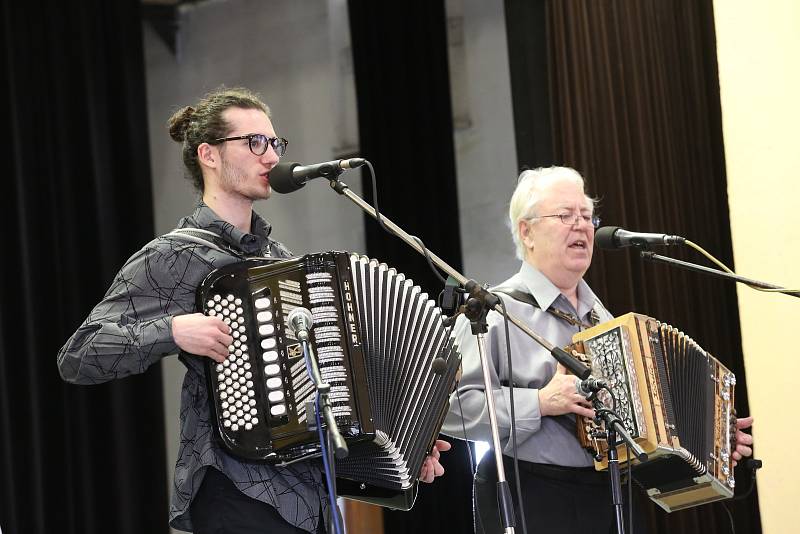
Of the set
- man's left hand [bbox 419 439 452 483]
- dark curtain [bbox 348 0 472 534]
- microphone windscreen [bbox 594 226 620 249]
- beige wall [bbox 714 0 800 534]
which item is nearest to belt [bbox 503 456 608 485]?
man's left hand [bbox 419 439 452 483]

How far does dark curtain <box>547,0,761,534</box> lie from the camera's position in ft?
15.9

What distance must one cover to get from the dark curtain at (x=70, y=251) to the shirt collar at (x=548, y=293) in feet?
6.87

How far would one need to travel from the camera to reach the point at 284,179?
2.63 meters

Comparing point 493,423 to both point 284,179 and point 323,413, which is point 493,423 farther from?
point 284,179

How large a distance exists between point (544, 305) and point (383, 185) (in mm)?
2285

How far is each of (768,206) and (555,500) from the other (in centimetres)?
210

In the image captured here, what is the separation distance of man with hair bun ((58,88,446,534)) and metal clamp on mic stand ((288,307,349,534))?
17cm

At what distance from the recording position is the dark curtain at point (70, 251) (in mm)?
4562

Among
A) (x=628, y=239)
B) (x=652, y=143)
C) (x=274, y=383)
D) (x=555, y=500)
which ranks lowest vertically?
(x=555, y=500)

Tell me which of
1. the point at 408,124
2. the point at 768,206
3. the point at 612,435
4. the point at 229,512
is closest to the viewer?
the point at 229,512

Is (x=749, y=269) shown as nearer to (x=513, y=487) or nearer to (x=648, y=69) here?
(x=648, y=69)

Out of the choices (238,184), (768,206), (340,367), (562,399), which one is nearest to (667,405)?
(562,399)

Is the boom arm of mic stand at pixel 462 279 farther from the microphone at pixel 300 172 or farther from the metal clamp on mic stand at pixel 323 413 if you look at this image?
the metal clamp on mic stand at pixel 323 413

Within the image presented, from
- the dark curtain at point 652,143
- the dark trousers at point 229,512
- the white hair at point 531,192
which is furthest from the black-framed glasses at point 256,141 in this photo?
the dark curtain at point 652,143
